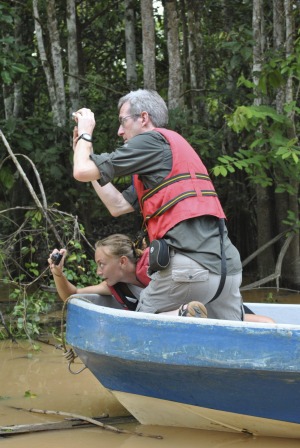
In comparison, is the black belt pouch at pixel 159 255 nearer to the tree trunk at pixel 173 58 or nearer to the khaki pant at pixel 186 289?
the khaki pant at pixel 186 289

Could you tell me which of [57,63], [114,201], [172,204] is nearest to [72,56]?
[57,63]

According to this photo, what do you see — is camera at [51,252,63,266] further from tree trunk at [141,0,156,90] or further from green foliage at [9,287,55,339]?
tree trunk at [141,0,156,90]

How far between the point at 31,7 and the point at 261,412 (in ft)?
28.8

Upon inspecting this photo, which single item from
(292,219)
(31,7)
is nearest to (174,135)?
(292,219)

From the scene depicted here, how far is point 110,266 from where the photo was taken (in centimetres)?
529

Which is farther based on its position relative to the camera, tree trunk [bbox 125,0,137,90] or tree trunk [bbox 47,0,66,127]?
tree trunk [bbox 125,0,137,90]

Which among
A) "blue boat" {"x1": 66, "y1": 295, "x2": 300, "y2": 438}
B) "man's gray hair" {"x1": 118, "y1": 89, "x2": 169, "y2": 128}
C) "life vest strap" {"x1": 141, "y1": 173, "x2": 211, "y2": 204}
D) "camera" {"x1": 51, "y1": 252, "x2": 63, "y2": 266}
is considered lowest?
"blue boat" {"x1": 66, "y1": 295, "x2": 300, "y2": 438}

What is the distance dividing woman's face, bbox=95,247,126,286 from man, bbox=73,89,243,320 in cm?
42

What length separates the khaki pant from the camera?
4652 millimetres

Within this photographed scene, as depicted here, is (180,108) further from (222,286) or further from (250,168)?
(222,286)

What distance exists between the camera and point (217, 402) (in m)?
4.73

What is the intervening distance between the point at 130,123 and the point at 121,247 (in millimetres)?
781

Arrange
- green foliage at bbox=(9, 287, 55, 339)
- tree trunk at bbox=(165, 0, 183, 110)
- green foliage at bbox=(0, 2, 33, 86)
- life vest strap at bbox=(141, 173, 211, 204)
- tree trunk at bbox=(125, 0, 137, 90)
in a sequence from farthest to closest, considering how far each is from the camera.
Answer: tree trunk at bbox=(125, 0, 137, 90)
tree trunk at bbox=(165, 0, 183, 110)
green foliage at bbox=(0, 2, 33, 86)
green foliage at bbox=(9, 287, 55, 339)
life vest strap at bbox=(141, 173, 211, 204)

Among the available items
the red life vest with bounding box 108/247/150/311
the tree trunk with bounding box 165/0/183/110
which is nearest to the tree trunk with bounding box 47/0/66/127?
the tree trunk with bounding box 165/0/183/110
